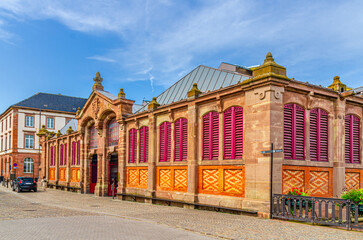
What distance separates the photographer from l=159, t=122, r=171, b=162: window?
21406mm

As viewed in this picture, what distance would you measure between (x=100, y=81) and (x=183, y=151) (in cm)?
1566

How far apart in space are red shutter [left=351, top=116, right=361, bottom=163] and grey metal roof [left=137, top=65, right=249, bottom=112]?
648 cm

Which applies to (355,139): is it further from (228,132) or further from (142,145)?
(142,145)

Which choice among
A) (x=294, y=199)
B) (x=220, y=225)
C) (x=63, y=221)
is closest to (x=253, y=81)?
(x=294, y=199)

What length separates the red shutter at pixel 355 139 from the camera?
59.1ft

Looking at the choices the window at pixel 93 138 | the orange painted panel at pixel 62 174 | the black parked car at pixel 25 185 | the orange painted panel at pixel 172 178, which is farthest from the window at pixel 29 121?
the orange painted panel at pixel 172 178

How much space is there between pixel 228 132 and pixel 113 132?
48.4 feet

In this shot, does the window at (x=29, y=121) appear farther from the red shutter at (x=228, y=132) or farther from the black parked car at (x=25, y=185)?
the red shutter at (x=228, y=132)

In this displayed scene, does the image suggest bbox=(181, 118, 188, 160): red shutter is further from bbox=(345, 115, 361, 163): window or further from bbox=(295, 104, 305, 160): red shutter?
bbox=(345, 115, 361, 163): window

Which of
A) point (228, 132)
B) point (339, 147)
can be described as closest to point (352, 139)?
point (339, 147)

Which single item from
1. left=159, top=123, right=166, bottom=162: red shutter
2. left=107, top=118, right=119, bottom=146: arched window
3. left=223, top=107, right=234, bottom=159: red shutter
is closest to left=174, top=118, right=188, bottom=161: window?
left=159, top=123, right=166, bottom=162: red shutter

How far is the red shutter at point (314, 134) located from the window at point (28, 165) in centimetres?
6106

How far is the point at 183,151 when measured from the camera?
20.0 meters

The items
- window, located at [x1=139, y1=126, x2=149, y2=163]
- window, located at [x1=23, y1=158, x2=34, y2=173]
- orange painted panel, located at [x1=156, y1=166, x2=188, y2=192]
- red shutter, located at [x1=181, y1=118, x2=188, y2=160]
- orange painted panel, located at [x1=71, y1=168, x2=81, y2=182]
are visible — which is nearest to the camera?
orange painted panel, located at [x1=156, y1=166, x2=188, y2=192]
